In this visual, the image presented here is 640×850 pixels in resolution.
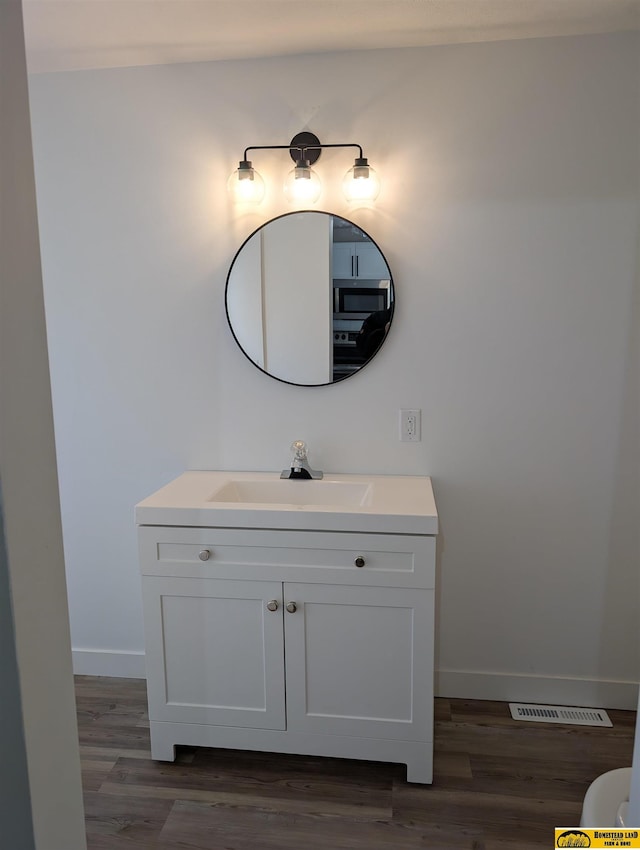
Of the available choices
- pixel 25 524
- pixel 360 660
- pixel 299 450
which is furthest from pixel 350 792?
pixel 25 524

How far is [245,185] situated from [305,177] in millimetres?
225

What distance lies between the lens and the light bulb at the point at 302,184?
222 centimetres

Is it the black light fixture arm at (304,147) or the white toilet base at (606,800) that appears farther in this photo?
the black light fixture arm at (304,147)

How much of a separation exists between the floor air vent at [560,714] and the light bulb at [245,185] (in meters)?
2.14

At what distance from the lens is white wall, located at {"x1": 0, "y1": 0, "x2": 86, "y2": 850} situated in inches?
32.7

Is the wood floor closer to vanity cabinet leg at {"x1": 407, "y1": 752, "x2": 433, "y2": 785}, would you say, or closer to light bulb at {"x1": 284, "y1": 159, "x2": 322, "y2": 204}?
vanity cabinet leg at {"x1": 407, "y1": 752, "x2": 433, "y2": 785}

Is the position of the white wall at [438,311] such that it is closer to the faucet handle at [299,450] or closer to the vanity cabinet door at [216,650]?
the faucet handle at [299,450]

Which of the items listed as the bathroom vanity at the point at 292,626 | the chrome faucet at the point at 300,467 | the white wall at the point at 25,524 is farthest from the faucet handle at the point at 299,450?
the white wall at the point at 25,524

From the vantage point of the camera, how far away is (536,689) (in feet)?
8.11

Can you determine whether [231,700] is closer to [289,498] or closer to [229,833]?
[229,833]

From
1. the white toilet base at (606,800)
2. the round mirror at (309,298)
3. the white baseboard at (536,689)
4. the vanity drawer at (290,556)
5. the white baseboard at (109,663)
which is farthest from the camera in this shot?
the white baseboard at (109,663)

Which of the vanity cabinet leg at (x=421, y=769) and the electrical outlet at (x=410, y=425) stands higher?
the electrical outlet at (x=410, y=425)

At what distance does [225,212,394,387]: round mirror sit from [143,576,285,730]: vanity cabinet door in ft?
2.77

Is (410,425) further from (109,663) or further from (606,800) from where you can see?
(109,663)
